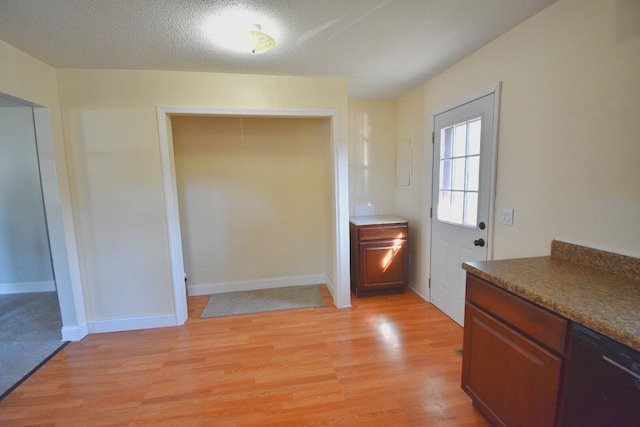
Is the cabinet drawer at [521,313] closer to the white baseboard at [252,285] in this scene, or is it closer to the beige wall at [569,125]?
the beige wall at [569,125]

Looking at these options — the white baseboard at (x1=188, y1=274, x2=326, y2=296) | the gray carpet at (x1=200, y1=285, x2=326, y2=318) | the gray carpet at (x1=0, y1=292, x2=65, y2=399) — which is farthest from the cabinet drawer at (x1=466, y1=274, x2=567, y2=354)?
the gray carpet at (x1=0, y1=292, x2=65, y2=399)

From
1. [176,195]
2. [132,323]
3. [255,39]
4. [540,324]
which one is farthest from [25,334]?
[540,324]

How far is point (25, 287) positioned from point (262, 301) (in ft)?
10.5

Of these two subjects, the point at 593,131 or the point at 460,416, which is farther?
the point at 460,416

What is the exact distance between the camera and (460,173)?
95.5 inches

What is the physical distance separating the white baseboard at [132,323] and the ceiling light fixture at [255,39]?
8.36 ft

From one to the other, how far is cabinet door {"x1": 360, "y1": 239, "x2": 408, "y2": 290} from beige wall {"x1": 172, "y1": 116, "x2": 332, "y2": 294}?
2.45 feet

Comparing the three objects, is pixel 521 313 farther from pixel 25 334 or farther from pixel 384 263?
pixel 25 334

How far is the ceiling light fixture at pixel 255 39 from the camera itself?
173 cm

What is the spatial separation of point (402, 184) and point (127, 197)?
3049 millimetres

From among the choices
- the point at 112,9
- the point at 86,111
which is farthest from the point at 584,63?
the point at 86,111

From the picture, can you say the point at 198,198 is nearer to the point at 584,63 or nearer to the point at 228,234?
the point at 228,234

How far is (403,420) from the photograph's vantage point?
1.55 metres

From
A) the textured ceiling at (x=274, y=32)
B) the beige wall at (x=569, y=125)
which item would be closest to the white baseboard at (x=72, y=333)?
the textured ceiling at (x=274, y=32)
